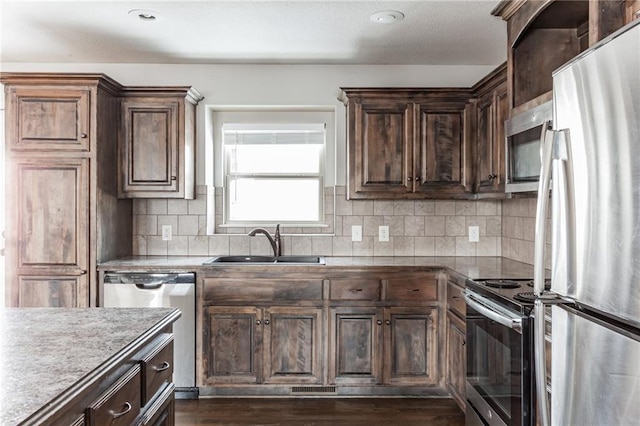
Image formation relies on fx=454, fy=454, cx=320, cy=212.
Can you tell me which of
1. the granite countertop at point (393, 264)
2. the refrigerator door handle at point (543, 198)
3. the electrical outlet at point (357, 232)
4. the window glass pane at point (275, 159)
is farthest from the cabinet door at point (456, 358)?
the window glass pane at point (275, 159)

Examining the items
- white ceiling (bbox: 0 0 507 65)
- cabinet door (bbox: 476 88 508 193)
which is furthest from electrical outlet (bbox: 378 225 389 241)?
white ceiling (bbox: 0 0 507 65)

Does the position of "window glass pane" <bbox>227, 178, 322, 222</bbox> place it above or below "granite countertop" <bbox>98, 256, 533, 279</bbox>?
above

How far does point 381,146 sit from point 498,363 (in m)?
1.82

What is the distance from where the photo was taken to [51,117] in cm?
309

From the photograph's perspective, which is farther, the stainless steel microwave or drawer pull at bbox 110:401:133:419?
the stainless steel microwave

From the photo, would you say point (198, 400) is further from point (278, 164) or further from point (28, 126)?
point (28, 126)

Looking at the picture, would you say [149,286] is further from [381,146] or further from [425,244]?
[425,244]

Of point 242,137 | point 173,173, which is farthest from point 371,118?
point 173,173

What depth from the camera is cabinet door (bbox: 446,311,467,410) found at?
9.04ft

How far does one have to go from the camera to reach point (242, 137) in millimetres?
3893

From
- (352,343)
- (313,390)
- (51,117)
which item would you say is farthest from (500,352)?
(51,117)

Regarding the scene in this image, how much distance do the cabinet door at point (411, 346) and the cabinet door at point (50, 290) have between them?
2.09 m

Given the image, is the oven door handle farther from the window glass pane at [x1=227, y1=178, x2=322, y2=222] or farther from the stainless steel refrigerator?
the window glass pane at [x1=227, y1=178, x2=322, y2=222]

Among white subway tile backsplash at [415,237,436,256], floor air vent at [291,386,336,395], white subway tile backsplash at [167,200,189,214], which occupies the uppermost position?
white subway tile backsplash at [167,200,189,214]
